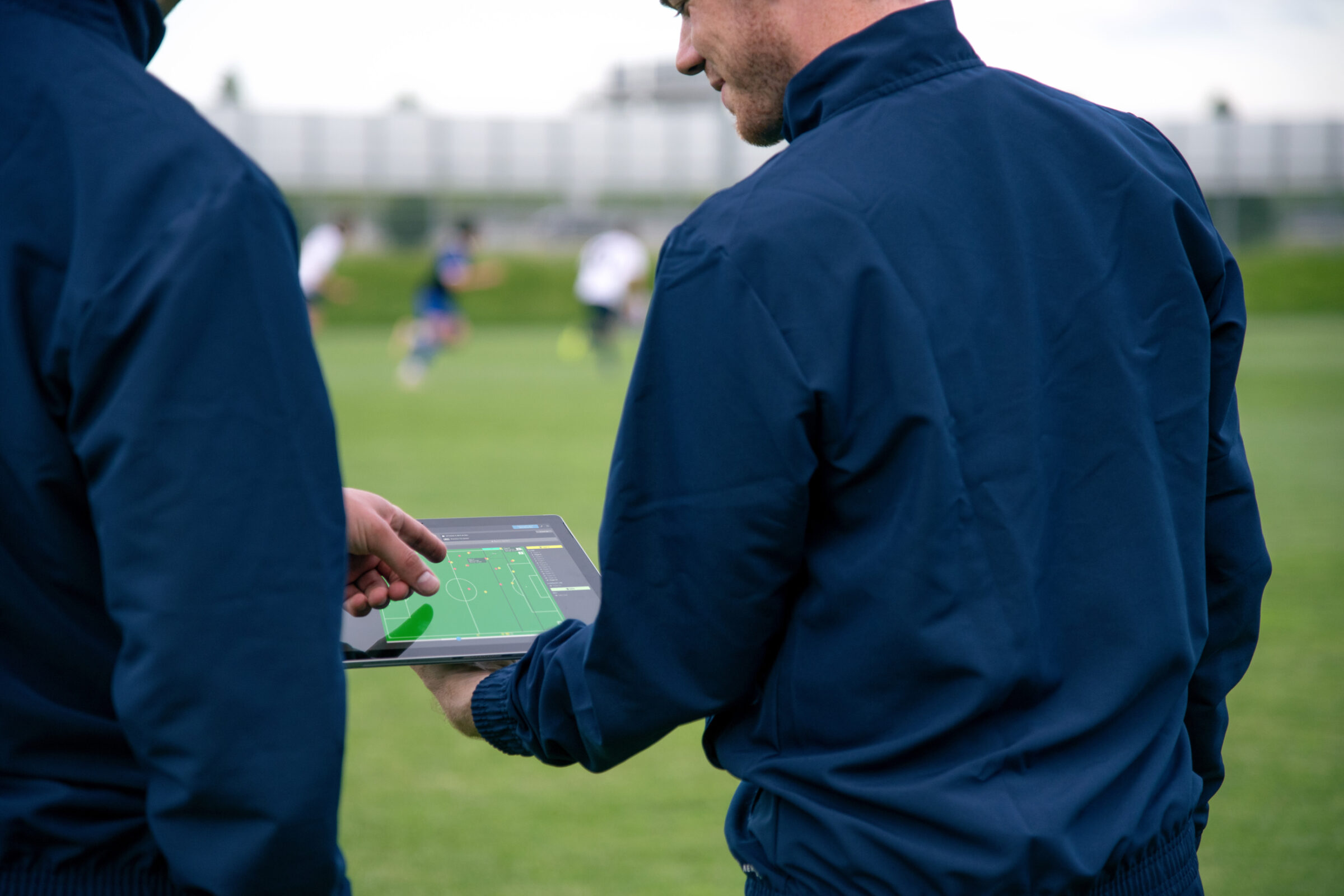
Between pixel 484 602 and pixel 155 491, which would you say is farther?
pixel 484 602

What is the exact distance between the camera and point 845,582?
4.27ft

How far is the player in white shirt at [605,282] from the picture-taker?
2059 cm

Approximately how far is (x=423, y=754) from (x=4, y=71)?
3277 mm

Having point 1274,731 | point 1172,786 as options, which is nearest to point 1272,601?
point 1274,731

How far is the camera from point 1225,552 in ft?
5.41

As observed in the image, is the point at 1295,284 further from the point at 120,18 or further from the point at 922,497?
the point at 120,18

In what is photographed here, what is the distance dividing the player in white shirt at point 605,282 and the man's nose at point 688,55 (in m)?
18.9

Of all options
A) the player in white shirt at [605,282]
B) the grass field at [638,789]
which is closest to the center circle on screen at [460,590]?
the grass field at [638,789]

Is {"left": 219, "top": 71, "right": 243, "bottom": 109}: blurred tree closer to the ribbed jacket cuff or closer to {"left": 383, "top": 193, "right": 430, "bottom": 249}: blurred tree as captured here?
{"left": 383, "top": 193, "right": 430, "bottom": 249}: blurred tree

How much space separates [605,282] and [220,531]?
19.8m

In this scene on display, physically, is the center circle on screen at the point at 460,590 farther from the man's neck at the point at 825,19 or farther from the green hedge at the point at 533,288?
the green hedge at the point at 533,288

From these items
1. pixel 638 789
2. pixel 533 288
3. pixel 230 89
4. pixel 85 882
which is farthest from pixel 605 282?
pixel 230 89

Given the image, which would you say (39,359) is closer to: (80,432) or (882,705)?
(80,432)

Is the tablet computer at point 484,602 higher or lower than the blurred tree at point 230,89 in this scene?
higher
